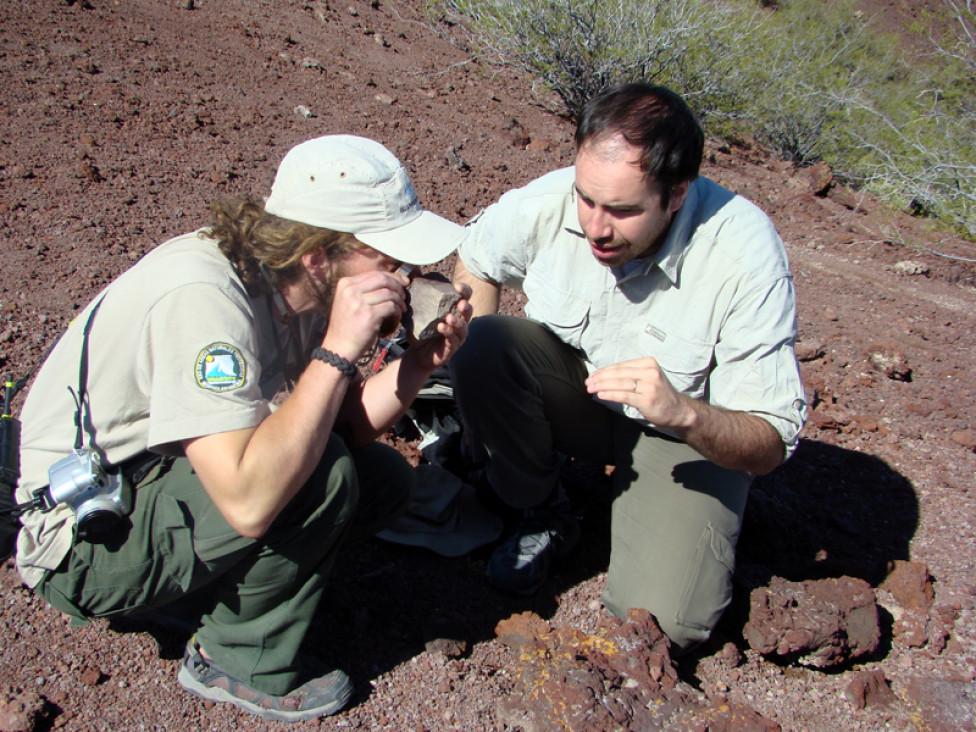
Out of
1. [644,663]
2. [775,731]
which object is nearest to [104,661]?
[644,663]

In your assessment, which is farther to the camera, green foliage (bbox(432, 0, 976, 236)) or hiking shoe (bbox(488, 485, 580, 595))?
green foliage (bbox(432, 0, 976, 236))

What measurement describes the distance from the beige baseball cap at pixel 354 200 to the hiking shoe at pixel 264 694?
1.02 meters

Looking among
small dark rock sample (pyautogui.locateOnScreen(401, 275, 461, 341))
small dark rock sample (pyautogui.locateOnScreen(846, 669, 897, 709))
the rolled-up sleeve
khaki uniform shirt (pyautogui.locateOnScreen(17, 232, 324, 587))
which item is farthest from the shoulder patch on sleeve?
small dark rock sample (pyautogui.locateOnScreen(846, 669, 897, 709))

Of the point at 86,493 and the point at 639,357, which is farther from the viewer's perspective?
the point at 639,357

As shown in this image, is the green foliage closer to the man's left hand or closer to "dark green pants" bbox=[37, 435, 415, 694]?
the man's left hand

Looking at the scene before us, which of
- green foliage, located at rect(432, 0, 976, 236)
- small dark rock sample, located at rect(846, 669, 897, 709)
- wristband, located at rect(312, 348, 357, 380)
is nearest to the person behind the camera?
wristband, located at rect(312, 348, 357, 380)

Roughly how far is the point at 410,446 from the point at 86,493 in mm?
1443

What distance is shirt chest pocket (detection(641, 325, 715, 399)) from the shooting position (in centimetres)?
222

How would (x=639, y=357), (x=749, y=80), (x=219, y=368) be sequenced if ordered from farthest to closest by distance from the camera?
→ 1. (x=749, y=80)
2. (x=639, y=357)
3. (x=219, y=368)

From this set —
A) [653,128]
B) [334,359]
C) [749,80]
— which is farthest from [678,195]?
[749,80]

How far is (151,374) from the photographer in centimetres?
160

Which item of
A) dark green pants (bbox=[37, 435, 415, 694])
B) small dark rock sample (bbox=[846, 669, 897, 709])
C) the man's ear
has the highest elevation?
the man's ear

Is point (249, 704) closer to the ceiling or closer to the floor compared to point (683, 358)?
closer to the floor

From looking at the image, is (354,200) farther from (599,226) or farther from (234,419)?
(599,226)
